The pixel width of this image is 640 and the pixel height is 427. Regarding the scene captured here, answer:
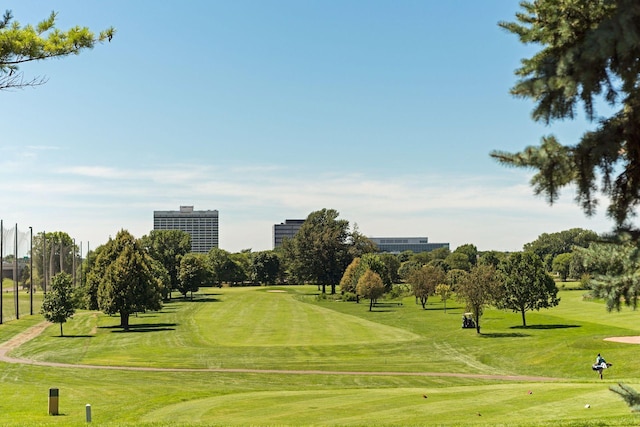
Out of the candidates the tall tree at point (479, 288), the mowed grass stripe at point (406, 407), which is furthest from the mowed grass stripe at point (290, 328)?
the mowed grass stripe at point (406, 407)

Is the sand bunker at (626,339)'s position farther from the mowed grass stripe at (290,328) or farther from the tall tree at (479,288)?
the mowed grass stripe at (290,328)

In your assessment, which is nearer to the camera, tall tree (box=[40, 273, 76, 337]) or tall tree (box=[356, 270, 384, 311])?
tall tree (box=[40, 273, 76, 337])

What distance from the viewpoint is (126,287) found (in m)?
74.2

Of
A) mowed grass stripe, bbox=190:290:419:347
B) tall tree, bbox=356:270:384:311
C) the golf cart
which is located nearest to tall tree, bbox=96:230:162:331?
mowed grass stripe, bbox=190:290:419:347

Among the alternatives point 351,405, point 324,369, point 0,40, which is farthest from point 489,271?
point 0,40

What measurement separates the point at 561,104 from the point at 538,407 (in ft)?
56.0

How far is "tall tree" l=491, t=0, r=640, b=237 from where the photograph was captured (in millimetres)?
8195

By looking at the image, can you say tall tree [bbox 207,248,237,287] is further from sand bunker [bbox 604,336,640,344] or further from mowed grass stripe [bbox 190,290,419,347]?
sand bunker [bbox 604,336,640,344]

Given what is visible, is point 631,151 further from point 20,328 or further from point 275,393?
point 20,328

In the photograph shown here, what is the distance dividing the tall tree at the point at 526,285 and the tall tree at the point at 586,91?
57.9m

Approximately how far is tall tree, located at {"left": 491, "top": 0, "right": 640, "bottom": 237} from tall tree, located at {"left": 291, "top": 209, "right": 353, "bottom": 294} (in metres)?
132

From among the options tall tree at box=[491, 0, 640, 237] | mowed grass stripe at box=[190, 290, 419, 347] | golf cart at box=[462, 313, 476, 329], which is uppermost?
tall tree at box=[491, 0, 640, 237]

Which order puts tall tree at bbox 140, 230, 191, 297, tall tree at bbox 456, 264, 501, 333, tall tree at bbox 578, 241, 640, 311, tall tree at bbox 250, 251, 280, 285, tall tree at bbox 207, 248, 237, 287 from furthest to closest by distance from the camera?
tall tree at bbox 250, 251, 280, 285, tall tree at bbox 207, 248, 237, 287, tall tree at bbox 140, 230, 191, 297, tall tree at bbox 456, 264, 501, 333, tall tree at bbox 578, 241, 640, 311

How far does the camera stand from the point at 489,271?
62.5 meters
